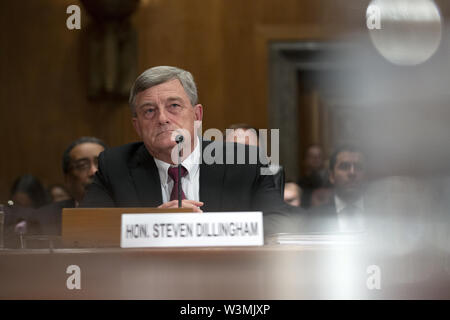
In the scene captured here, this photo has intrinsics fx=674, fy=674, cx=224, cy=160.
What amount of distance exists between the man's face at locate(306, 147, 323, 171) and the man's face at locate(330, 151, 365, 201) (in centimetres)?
136

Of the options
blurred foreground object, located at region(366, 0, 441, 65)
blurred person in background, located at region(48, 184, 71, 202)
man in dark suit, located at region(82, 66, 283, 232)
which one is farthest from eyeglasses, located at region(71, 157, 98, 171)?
blurred foreground object, located at region(366, 0, 441, 65)

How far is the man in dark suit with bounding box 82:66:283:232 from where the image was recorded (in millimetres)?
2291

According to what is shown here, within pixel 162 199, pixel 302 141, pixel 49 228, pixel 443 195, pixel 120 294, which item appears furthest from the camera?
pixel 302 141

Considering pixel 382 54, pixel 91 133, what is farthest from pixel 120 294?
pixel 382 54

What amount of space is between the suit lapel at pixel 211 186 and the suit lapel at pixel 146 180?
153 mm

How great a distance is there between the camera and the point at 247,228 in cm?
158

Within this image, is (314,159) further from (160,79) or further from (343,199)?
(160,79)

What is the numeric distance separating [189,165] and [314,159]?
307 cm

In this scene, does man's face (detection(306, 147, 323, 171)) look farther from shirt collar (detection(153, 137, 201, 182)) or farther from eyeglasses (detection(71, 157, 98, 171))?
shirt collar (detection(153, 137, 201, 182))

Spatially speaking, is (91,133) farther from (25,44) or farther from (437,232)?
(437,232)

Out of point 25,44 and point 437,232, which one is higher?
point 25,44

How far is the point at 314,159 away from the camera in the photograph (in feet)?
17.5

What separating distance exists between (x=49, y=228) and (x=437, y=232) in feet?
6.62

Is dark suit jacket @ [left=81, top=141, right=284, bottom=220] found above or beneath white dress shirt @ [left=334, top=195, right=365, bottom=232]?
above
